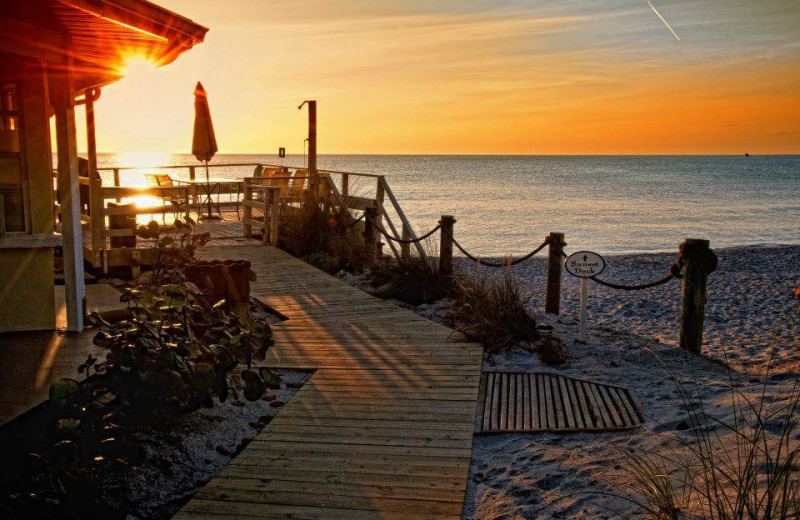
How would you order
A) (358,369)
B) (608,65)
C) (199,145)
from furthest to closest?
(608,65) → (199,145) → (358,369)

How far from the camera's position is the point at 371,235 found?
33.1ft

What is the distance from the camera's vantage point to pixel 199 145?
15.0m

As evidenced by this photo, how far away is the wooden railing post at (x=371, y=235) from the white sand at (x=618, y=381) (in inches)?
103

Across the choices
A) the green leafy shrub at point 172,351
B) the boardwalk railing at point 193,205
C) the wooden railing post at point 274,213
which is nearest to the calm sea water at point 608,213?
the boardwalk railing at point 193,205

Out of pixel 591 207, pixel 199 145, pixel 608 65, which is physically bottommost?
pixel 591 207

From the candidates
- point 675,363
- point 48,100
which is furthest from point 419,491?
point 48,100

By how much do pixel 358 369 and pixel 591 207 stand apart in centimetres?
3856

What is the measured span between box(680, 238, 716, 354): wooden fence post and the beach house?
15.0ft

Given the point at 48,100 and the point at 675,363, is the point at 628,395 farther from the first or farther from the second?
the point at 48,100

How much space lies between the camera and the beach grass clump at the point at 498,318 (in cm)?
588

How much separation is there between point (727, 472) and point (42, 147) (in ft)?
17.2

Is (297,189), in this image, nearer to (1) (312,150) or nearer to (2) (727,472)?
(1) (312,150)

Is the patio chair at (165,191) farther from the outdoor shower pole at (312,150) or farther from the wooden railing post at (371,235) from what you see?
the wooden railing post at (371,235)

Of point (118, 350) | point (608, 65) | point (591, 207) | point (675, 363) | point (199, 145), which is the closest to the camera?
point (118, 350)
